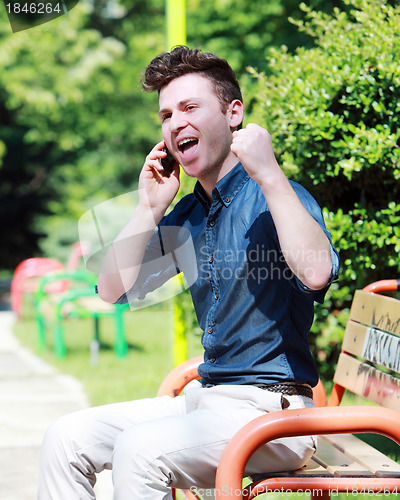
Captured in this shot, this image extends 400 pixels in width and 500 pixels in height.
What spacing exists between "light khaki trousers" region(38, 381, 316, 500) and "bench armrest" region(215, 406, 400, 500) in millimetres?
144

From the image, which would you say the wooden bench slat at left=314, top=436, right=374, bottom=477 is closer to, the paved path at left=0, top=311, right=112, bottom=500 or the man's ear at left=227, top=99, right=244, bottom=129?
the man's ear at left=227, top=99, right=244, bottom=129

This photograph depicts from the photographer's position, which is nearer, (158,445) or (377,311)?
(158,445)

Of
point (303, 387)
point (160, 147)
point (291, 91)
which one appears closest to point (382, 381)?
point (303, 387)

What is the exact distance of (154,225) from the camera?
7.91 feet

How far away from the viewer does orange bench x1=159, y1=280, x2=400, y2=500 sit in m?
1.87

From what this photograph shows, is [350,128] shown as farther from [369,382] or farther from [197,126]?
[197,126]

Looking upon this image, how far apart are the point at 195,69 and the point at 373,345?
46.9 inches

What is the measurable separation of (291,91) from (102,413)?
1.94 m

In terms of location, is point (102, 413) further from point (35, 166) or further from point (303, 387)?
point (35, 166)

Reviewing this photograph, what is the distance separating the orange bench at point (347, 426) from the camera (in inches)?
73.7

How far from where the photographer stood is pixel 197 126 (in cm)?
225

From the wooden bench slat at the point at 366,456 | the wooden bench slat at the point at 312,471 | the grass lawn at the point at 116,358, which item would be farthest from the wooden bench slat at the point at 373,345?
the grass lawn at the point at 116,358

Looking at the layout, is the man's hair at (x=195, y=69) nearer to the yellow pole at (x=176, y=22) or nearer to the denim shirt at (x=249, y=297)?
the denim shirt at (x=249, y=297)

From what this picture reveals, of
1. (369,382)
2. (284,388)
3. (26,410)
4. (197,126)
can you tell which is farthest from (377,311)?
(26,410)
